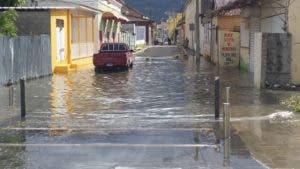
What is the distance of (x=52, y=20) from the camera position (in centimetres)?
3456

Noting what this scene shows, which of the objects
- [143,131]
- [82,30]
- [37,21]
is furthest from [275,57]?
[82,30]

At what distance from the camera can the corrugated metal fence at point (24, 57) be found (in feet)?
84.6

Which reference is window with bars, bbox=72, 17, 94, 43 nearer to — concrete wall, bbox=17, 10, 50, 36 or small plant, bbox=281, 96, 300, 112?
concrete wall, bbox=17, 10, 50, 36

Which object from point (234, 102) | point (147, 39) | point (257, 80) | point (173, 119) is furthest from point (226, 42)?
point (147, 39)

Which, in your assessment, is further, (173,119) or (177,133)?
(173,119)

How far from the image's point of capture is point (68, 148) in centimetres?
1127

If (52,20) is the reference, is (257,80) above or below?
below

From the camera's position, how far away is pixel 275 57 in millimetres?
22203

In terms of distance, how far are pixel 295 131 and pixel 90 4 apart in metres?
41.6

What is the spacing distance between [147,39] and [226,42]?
8741 cm

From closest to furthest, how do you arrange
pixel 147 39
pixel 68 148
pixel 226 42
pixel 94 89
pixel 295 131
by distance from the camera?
pixel 68 148 < pixel 295 131 < pixel 94 89 < pixel 226 42 < pixel 147 39

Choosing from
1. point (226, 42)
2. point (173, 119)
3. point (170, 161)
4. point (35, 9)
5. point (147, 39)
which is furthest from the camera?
point (147, 39)

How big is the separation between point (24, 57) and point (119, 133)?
1637 centimetres

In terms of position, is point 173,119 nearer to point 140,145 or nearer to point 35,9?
point 140,145
